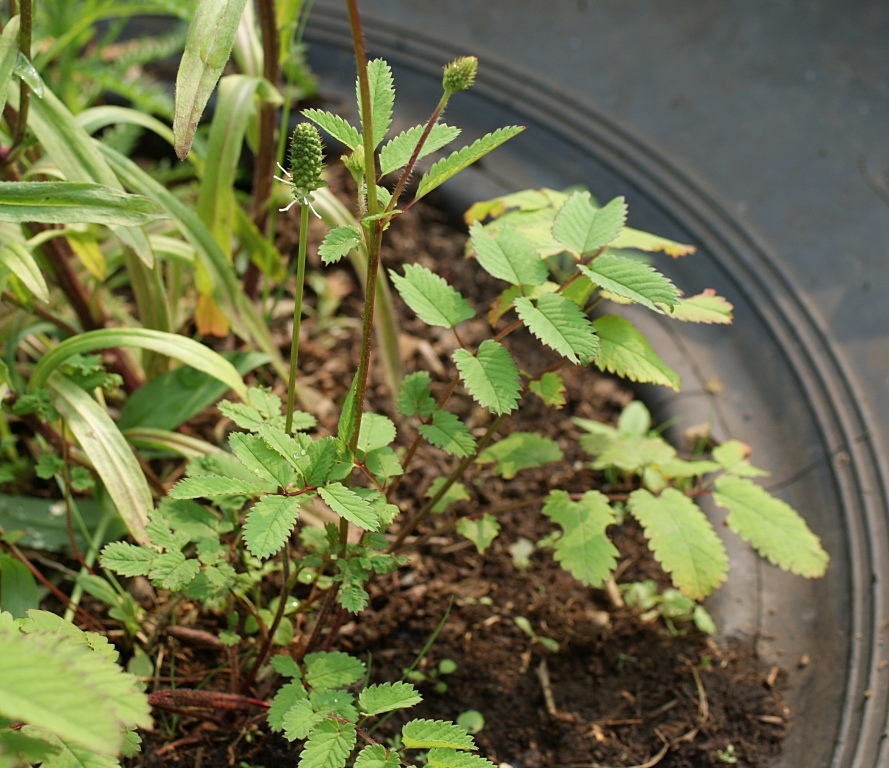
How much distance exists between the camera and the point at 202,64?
33.1 inches

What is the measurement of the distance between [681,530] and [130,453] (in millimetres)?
679

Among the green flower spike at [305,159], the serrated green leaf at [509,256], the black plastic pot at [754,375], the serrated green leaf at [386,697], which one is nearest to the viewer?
the green flower spike at [305,159]

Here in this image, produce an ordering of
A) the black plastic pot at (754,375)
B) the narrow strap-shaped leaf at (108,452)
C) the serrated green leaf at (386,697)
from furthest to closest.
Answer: the black plastic pot at (754,375) < the narrow strap-shaped leaf at (108,452) < the serrated green leaf at (386,697)

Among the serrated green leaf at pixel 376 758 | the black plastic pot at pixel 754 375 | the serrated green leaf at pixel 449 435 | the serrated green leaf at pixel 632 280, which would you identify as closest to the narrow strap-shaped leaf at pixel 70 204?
the serrated green leaf at pixel 449 435

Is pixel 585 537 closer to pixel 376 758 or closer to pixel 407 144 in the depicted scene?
pixel 376 758

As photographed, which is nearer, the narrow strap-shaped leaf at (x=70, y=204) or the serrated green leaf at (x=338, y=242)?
the serrated green leaf at (x=338, y=242)

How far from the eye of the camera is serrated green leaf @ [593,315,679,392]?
1.00 metres

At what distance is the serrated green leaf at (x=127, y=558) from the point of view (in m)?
0.92

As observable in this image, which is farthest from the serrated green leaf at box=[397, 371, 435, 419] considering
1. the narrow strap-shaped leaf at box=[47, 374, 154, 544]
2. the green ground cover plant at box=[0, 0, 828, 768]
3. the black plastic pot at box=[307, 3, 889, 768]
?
the black plastic pot at box=[307, 3, 889, 768]

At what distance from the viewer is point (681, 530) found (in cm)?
107

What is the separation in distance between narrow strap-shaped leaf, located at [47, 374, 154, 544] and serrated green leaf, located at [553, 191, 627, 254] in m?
0.59

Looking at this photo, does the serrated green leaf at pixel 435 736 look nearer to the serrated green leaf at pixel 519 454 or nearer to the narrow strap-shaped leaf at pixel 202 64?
the serrated green leaf at pixel 519 454

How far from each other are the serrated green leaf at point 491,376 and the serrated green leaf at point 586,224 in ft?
0.51

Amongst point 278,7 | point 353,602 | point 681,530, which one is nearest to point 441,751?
point 353,602
